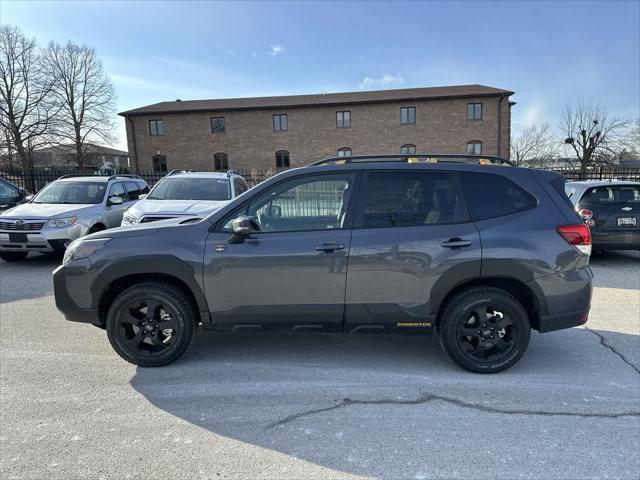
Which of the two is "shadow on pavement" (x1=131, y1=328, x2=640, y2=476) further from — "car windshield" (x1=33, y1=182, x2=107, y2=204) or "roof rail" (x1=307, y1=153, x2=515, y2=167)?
"car windshield" (x1=33, y1=182, x2=107, y2=204)

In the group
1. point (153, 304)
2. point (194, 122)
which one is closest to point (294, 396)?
point (153, 304)

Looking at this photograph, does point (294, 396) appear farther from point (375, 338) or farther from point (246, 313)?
point (375, 338)

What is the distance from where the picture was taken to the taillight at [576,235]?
3.43 meters

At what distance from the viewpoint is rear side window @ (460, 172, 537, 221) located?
3488mm

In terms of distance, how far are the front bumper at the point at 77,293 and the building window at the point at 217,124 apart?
34.6m

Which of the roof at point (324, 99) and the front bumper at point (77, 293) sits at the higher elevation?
the roof at point (324, 99)

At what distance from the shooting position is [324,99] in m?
35.6

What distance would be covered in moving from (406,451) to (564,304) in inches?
77.8

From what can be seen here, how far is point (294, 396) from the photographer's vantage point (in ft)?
10.5

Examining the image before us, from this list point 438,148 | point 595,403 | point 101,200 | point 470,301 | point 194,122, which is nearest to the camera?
point 595,403

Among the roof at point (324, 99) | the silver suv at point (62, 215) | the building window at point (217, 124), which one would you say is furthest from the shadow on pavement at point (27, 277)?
the building window at point (217, 124)

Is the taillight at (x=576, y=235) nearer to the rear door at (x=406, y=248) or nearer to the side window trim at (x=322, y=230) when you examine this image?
the rear door at (x=406, y=248)

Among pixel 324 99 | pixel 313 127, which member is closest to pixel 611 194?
pixel 313 127

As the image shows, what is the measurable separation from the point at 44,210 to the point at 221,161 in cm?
2958
